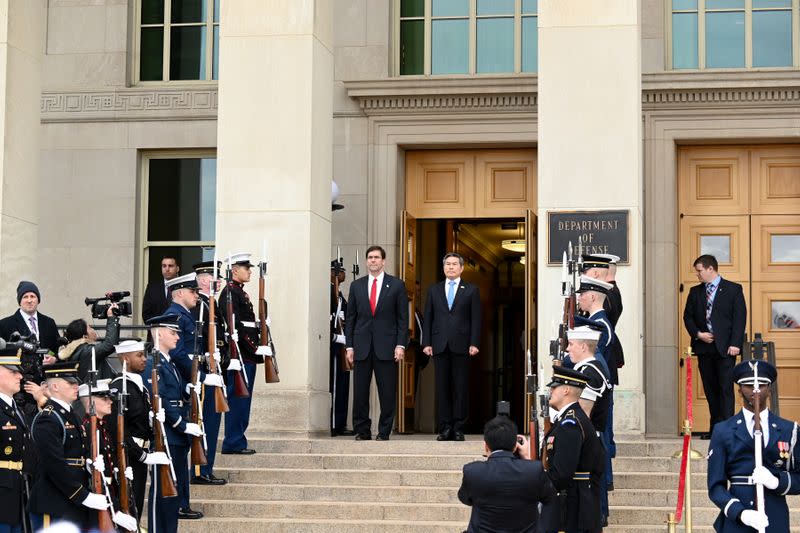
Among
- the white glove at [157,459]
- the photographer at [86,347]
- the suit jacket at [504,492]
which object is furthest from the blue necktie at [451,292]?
the suit jacket at [504,492]

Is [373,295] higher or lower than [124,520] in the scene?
higher

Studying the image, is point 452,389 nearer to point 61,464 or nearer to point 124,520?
point 124,520

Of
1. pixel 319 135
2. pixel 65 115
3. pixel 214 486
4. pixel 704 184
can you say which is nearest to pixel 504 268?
pixel 704 184

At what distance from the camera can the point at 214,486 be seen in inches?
549

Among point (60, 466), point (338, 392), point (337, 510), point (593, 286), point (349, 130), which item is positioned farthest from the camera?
point (349, 130)

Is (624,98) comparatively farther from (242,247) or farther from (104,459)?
(104,459)

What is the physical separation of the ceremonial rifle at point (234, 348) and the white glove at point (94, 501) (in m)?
3.70

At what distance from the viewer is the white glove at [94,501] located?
10766 mm

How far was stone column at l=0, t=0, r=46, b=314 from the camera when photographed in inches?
690

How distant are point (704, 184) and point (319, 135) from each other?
6.07 metres

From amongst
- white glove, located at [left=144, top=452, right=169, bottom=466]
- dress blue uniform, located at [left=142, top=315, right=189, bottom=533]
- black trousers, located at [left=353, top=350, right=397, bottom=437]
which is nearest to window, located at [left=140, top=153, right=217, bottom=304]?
black trousers, located at [left=353, top=350, right=397, bottom=437]

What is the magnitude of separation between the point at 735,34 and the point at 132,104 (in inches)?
330

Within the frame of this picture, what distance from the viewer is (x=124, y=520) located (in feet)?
35.9

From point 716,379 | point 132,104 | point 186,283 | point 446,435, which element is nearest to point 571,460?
point 186,283
